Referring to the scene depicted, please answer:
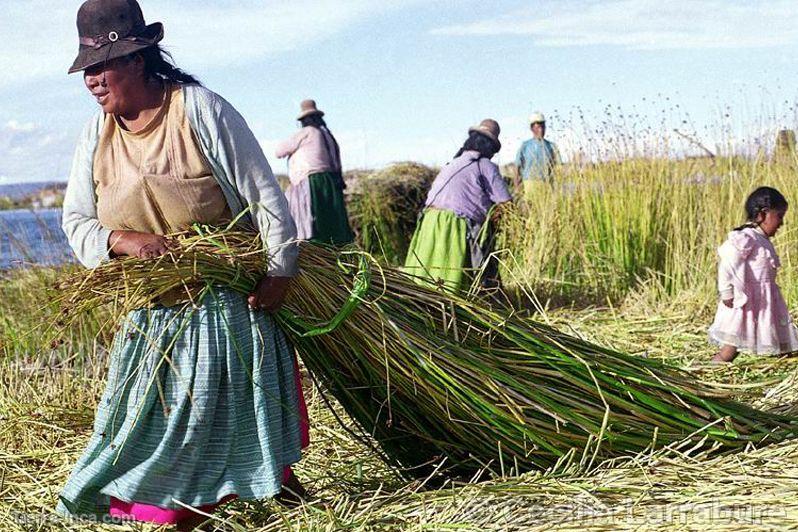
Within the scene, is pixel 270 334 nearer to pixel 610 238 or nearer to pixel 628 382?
pixel 628 382

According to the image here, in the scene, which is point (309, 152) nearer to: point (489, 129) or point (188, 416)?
point (489, 129)

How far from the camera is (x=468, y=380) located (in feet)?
→ 8.82

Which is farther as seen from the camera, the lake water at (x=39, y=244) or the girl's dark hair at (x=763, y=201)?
the lake water at (x=39, y=244)

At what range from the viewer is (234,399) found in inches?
98.3

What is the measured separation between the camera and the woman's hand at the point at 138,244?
7.89 ft

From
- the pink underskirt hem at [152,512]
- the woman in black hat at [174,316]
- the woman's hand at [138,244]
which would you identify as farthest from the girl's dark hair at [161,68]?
the pink underskirt hem at [152,512]

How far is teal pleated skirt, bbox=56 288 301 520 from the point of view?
2465 mm

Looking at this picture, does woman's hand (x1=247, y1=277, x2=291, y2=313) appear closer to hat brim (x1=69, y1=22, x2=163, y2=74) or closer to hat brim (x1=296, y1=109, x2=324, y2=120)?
hat brim (x1=69, y1=22, x2=163, y2=74)

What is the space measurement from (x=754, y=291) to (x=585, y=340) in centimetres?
205

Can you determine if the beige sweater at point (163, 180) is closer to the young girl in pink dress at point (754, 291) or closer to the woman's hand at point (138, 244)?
the woman's hand at point (138, 244)

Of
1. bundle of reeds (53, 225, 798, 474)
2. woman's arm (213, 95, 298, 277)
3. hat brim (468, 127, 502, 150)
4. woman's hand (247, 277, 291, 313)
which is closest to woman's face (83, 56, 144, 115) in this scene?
woman's arm (213, 95, 298, 277)

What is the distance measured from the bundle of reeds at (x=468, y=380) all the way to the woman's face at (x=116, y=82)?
0.44 meters

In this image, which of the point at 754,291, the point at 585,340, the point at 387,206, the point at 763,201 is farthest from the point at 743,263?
the point at 387,206

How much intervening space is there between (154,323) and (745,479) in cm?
161
